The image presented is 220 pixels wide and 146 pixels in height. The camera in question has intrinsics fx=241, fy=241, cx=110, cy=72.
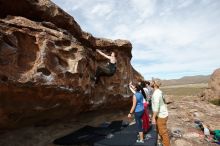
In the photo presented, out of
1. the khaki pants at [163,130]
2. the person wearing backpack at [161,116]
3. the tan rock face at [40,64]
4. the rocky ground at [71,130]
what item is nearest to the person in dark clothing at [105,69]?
the tan rock face at [40,64]

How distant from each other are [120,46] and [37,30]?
8339 mm

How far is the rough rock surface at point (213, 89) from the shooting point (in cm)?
3211

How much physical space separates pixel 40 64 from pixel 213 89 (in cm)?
2946

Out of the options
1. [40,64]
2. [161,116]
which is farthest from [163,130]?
[40,64]

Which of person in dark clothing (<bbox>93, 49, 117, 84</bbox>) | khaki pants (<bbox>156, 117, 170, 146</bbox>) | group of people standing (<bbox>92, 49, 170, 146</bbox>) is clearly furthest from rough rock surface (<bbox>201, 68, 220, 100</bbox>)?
khaki pants (<bbox>156, 117, 170, 146</bbox>)

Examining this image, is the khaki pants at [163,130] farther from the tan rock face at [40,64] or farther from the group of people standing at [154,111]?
the tan rock face at [40,64]

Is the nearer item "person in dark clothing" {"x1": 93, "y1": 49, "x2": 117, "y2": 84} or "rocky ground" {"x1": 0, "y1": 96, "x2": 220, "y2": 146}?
"rocky ground" {"x1": 0, "y1": 96, "x2": 220, "y2": 146}

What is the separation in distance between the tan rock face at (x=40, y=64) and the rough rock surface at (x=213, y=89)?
24737mm

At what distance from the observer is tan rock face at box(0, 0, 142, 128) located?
26.8ft

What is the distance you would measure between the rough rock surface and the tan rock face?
81.2 feet

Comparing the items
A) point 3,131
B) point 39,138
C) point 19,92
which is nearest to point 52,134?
point 39,138

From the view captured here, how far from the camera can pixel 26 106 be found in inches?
360

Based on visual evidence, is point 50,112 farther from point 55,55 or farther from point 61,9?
point 61,9

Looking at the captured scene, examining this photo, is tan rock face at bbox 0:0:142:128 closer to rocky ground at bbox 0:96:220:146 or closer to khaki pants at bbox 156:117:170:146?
rocky ground at bbox 0:96:220:146
